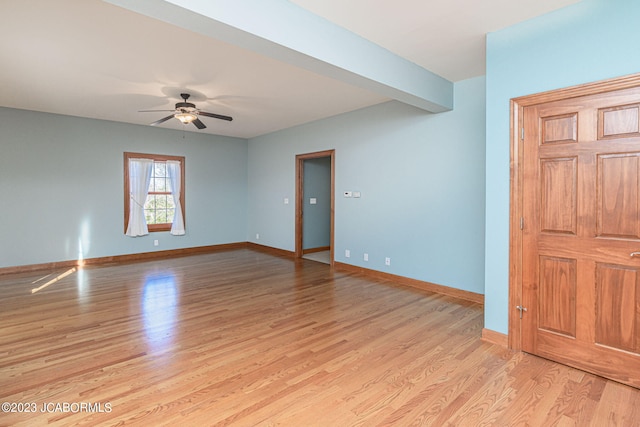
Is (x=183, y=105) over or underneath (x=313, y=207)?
over

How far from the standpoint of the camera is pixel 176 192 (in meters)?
7.14

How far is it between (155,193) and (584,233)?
281 inches

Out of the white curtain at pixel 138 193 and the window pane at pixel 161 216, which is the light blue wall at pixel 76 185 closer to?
the white curtain at pixel 138 193

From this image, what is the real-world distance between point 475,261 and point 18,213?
721 cm

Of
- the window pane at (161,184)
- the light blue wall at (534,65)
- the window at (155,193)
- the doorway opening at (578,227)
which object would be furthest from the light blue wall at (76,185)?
the doorway opening at (578,227)

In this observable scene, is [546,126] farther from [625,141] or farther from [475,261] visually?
[475,261]

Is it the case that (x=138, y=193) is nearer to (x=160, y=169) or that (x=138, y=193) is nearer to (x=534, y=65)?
(x=160, y=169)

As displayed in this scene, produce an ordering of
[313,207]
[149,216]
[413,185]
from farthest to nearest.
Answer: [313,207], [149,216], [413,185]

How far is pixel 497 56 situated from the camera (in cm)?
286

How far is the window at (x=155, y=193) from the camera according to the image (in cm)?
652

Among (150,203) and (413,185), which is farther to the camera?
(150,203)

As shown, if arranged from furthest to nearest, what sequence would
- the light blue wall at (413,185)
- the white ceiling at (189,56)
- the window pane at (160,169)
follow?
1. the window pane at (160,169)
2. the light blue wall at (413,185)
3. the white ceiling at (189,56)

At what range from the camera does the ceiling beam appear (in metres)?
1.98

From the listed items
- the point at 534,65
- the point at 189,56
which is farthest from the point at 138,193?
the point at 534,65
